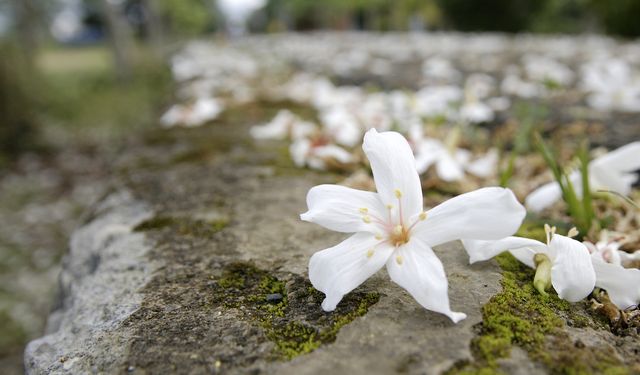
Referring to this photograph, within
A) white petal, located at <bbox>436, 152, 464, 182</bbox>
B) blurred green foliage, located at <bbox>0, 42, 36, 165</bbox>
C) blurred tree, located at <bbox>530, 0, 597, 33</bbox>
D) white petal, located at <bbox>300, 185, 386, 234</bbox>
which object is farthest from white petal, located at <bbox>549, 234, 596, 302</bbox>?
blurred tree, located at <bbox>530, 0, 597, 33</bbox>

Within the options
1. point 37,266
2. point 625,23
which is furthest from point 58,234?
point 625,23

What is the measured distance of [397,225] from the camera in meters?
1.12

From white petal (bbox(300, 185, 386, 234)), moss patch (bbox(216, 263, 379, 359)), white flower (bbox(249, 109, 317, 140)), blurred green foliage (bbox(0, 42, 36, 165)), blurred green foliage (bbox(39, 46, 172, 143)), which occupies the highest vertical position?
white petal (bbox(300, 185, 386, 234))

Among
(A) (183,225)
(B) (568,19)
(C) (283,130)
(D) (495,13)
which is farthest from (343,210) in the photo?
(B) (568,19)

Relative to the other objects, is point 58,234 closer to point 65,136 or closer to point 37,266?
point 37,266

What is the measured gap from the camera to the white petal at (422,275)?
95 centimetres

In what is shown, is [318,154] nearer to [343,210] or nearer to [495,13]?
[343,210]

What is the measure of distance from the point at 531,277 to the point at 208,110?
2848 mm

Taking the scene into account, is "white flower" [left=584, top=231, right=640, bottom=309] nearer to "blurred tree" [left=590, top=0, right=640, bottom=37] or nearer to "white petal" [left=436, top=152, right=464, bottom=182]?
"white petal" [left=436, top=152, right=464, bottom=182]

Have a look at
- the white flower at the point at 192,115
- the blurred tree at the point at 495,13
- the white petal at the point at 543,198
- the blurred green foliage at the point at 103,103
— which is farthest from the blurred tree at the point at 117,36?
the white petal at the point at 543,198

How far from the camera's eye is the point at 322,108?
386 cm

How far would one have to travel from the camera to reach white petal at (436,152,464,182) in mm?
1996

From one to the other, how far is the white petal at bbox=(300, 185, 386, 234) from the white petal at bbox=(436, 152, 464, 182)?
0.92 meters

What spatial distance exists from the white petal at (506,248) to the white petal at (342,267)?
229 millimetres
